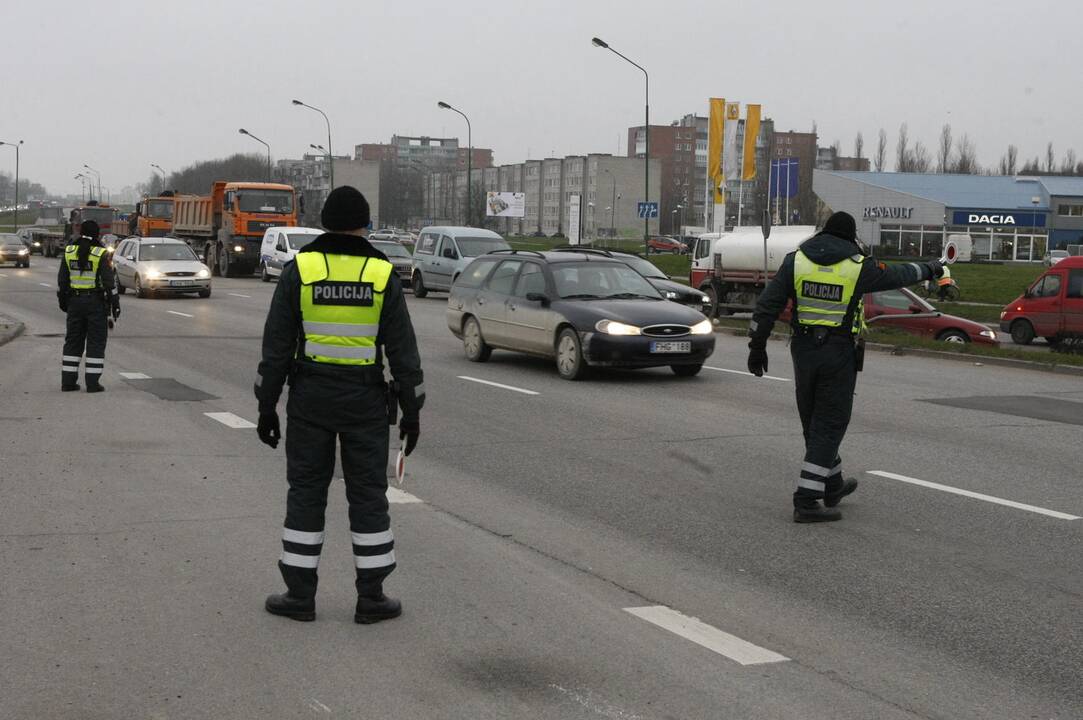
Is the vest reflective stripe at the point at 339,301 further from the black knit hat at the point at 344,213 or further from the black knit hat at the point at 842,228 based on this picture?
the black knit hat at the point at 842,228

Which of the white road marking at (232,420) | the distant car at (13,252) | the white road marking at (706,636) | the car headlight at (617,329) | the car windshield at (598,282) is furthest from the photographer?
the distant car at (13,252)

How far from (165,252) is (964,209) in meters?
72.3

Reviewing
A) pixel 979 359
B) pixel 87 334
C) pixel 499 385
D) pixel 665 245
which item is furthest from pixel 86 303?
pixel 665 245

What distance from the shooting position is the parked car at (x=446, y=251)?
3366 cm

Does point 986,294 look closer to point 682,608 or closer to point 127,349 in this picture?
point 127,349

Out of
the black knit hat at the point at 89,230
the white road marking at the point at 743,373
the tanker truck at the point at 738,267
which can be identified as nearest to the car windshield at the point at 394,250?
the tanker truck at the point at 738,267

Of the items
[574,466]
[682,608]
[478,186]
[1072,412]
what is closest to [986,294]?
[1072,412]

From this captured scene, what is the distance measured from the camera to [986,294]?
38.7 m

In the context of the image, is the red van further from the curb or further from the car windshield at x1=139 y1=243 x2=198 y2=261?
the car windshield at x1=139 y1=243 x2=198 y2=261

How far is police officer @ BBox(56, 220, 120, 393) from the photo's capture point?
13.5m

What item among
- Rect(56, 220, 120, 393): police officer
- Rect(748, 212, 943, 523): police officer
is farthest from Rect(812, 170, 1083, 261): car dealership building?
Rect(748, 212, 943, 523): police officer

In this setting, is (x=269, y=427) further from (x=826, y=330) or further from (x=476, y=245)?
(x=476, y=245)

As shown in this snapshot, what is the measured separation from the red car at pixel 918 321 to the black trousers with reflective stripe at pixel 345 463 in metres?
16.9

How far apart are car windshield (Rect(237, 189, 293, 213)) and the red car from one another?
26.8m
